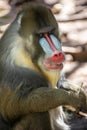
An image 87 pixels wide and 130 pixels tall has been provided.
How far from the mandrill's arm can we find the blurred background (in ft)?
2.68

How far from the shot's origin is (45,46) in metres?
3.41

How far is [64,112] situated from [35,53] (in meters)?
0.91

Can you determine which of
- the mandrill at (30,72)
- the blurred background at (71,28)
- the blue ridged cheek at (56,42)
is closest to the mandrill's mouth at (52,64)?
the mandrill at (30,72)

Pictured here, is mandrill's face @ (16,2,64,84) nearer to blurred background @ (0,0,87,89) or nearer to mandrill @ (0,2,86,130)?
mandrill @ (0,2,86,130)

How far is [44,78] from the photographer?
3576mm

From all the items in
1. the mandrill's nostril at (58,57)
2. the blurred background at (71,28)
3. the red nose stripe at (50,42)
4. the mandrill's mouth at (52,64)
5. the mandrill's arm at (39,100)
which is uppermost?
the red nose stripe at (50,42)

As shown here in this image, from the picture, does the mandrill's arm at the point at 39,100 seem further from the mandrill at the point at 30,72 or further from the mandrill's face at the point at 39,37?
the mandrill's face at the point at 39,37

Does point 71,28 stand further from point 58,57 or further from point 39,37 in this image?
point 58,57

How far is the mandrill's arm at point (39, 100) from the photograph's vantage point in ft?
11.3

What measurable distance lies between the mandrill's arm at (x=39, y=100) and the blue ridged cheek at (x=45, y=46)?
0.30 meters

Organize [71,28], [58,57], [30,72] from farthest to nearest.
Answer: [71,28]
[30,72]
[58,57]

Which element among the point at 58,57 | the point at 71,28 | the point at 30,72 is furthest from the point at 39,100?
the point at 71,28

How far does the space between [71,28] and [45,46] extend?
2.92 metres

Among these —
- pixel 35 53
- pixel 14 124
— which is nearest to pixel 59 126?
pixel 14 124
